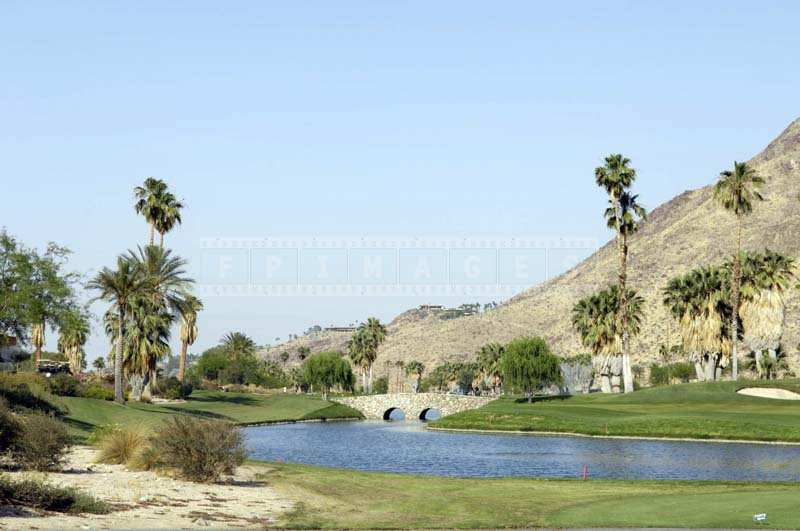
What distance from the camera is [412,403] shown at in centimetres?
13788

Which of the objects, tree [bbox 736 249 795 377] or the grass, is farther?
tree [bbox 736 249 795 377]

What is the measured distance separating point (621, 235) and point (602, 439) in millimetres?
32871

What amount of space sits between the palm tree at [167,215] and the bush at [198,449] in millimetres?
73119

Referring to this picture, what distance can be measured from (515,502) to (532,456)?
117 feet

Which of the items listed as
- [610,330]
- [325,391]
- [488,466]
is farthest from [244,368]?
[488,466]

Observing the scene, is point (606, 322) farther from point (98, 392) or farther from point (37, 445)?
point (37, 445)

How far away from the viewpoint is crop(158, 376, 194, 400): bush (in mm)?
113188

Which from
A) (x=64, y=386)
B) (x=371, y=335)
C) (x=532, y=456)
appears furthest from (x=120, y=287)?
(x=371, y=335)

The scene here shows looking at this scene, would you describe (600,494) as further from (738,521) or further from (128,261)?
(128,261)

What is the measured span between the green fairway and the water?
32.0 ft

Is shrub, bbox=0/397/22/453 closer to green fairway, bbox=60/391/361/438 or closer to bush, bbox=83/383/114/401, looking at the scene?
green fairway, bbox=60/391/361/438

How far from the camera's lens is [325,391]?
528 ft

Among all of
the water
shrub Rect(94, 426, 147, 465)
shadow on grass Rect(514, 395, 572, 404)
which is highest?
shadow on grass Rect(514, 395, 572, 404)

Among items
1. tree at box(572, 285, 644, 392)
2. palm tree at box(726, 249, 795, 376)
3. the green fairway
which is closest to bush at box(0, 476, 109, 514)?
the green fairway
